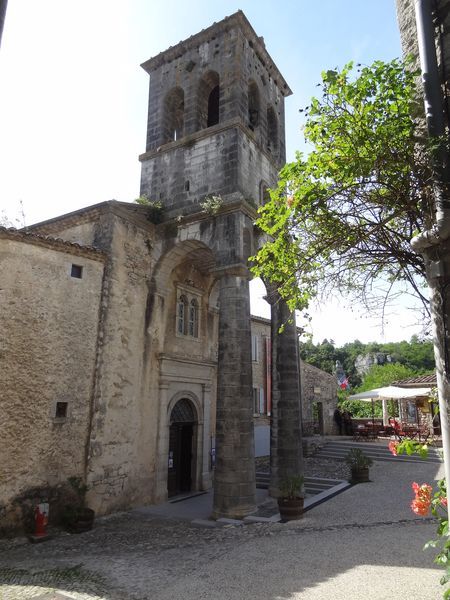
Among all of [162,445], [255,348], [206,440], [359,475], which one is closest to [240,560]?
[162,445]

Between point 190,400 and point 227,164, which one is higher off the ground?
point 227,164

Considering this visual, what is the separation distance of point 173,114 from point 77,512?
525 inches

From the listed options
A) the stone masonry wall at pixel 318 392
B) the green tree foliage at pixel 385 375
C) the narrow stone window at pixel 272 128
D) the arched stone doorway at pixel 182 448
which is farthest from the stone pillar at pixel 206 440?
the green tree foliage at pixel 385 375

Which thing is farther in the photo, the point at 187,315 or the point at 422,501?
the point at 187,315

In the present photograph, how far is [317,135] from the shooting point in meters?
3.99

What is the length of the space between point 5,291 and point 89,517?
5.54 metres

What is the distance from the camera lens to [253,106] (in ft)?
50.7

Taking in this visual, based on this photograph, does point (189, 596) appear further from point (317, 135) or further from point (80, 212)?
point (80, 212)

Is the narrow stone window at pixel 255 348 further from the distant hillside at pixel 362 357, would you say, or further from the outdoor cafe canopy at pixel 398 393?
the distant hillside at pixel 362 357

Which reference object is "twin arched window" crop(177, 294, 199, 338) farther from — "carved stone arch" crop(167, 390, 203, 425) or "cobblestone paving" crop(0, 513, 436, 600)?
"cobblestone paving" crop(0, 513, 436, 600)

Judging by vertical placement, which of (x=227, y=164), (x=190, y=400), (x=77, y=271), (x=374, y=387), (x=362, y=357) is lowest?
(x=190, y=400)

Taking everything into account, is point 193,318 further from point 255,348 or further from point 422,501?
point 422,501

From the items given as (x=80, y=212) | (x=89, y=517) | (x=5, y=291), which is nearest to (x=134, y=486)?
(x=89, y=517)

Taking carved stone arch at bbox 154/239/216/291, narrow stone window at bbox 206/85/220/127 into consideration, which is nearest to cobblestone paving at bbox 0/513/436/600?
carved stone arch at bbox 154/239/216/291
